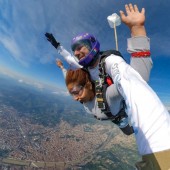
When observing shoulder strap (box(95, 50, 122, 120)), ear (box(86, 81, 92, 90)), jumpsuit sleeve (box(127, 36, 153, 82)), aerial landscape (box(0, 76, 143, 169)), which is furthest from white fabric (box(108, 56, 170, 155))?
aerial landscape (box(0, 76, 143, 169))

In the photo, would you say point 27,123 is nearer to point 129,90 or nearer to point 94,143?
point 94,143

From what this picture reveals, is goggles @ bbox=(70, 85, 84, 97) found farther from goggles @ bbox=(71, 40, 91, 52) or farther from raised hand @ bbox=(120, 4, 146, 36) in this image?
raised hand @ bbox=(120, 4, 146, 36)

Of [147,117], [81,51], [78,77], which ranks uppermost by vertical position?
[81,51]

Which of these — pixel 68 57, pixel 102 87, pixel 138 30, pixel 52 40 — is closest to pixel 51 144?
pixel 52 40

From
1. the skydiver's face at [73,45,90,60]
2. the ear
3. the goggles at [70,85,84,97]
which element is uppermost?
the skydiver's face at [73,45,90,60]

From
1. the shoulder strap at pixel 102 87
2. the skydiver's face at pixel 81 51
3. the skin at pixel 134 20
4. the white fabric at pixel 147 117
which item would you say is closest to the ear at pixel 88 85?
the shoulder strap at pixel 102 87

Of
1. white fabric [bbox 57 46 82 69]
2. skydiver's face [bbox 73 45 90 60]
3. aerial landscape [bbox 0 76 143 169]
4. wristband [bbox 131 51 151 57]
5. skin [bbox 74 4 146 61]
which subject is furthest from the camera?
aerial landscape [bbox 0 76 143 169]

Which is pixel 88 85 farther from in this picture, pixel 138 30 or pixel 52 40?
pixel 52 40

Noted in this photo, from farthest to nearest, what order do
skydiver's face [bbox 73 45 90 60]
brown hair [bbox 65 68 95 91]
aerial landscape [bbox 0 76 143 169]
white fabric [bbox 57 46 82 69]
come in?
1. aerial landscape [bbox 0 76 143 169]
2. white fabric [bbox 57 46 82 69]
3. skydiver's face [bbox 73 45 90 60]
4. brown hair [bbox 65 68 95 91]
